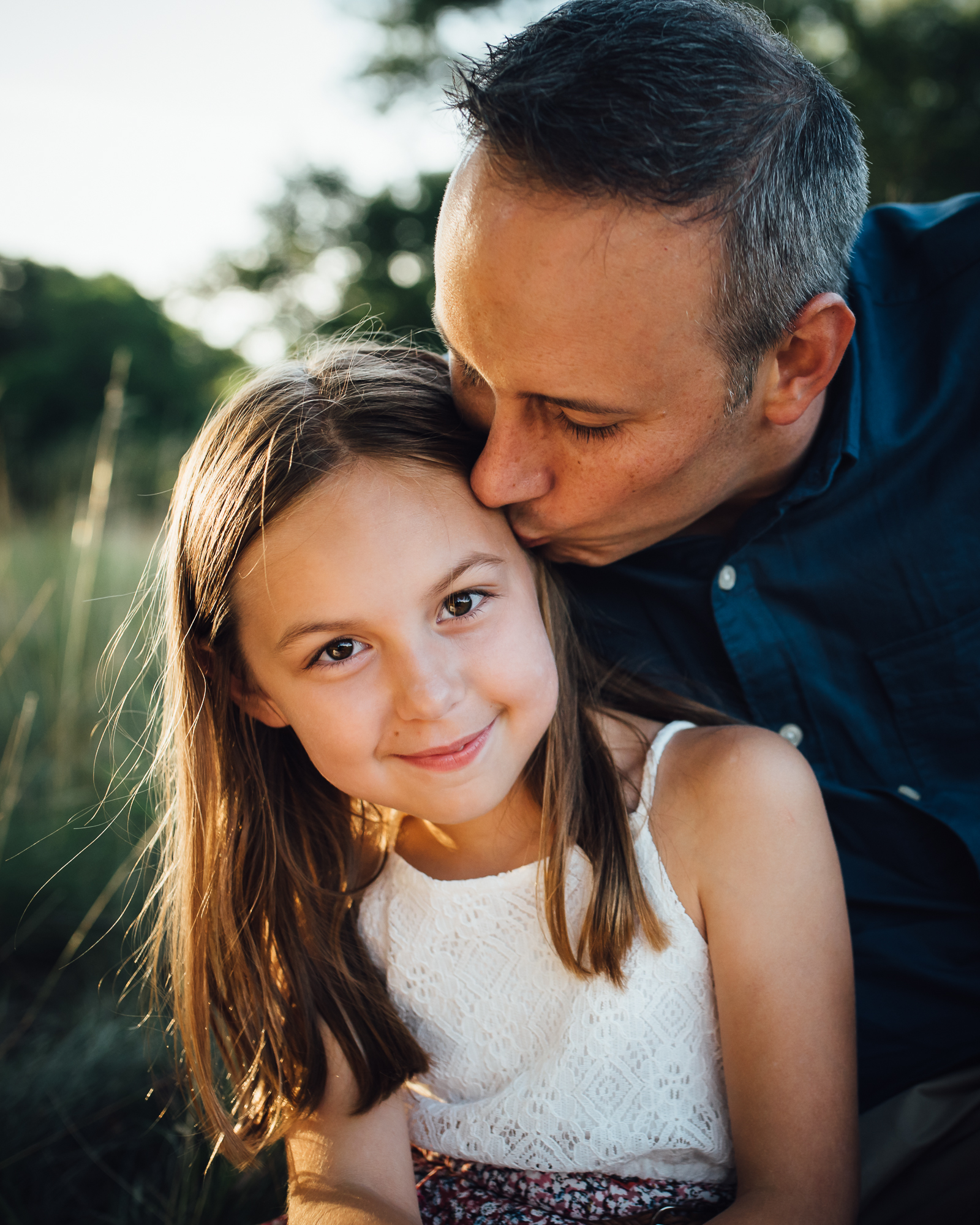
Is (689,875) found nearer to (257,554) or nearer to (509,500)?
(509,500)

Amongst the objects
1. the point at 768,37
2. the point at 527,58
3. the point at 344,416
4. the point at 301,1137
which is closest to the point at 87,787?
the point at 301,1137

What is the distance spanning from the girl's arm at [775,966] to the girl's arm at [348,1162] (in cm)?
57

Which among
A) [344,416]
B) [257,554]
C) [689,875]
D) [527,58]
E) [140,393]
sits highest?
[527,58]

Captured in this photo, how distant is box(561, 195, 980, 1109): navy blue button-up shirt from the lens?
174 cm

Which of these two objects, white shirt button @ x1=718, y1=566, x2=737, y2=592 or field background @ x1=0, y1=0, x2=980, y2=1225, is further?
field background @ x1=0, y1=0, x2=980, y2=1225

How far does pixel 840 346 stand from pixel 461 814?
1.13m

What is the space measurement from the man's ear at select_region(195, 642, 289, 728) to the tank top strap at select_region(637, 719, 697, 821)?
663mm

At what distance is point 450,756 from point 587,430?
0.63 m

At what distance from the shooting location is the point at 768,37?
158cm

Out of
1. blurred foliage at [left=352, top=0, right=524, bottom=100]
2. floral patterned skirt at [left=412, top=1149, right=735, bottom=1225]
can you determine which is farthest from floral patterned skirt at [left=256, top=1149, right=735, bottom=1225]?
blurred foliage at [left=352, top=0, right=524, bottom=100]

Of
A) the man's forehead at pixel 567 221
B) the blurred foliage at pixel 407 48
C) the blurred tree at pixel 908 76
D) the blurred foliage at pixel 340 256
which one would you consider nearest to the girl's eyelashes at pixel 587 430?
the man's forehead at pixel 567 221

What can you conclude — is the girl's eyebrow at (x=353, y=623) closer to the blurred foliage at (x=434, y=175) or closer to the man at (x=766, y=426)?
the man at (x=766, y=426)

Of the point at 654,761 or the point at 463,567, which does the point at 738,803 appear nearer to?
the point at 654,761

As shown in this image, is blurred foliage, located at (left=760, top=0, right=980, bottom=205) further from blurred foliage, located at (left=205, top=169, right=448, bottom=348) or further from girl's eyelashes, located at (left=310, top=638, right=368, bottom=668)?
girl's eyelashes, located at (left=310, top=638, right=368, bottom=668)
